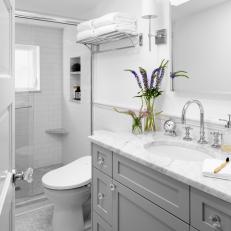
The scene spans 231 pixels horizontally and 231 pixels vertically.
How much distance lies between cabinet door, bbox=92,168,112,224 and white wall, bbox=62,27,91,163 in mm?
1151

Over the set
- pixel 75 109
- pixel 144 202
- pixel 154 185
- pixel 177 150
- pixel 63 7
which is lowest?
pixel 144 202

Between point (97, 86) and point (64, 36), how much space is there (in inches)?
34.7

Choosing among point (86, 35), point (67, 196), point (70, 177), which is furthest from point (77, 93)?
point (67, 196)

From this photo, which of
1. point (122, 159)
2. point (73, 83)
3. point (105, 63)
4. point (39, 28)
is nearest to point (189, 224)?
point (122, 159)

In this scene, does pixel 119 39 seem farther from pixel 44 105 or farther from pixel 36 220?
pixel 36 220

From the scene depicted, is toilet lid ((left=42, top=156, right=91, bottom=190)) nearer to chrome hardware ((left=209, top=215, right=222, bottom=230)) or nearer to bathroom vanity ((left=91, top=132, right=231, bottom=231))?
bathroom vanity ((left=91, top=132, right=231, bottom=231))

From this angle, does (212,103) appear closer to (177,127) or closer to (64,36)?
(177,127)

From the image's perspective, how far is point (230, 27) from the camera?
4.64 feet

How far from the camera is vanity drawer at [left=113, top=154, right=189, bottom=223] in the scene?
107 centimetres

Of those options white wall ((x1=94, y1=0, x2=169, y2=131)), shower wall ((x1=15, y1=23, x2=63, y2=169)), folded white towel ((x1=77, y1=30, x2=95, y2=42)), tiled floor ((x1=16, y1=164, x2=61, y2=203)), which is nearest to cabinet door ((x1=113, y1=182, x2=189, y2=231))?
white wall ((x1=94, y1=0, x2=169, y2=131))

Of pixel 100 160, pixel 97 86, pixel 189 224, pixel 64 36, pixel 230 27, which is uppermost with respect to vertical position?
pixel 64 36

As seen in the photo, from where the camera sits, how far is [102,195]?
1.72m

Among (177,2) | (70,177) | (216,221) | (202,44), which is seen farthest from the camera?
(70,177)

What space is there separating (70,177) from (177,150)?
1.04m
